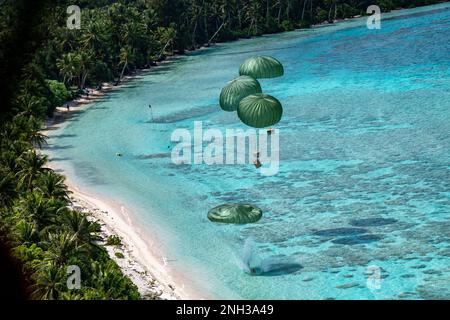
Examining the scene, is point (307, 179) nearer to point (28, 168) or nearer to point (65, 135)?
point (28, 168)

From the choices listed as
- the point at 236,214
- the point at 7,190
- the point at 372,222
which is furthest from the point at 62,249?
the point at 372,222

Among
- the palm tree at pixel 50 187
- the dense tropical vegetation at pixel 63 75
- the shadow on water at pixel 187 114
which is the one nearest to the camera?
the dense tropical vegetation at pixel 63 75

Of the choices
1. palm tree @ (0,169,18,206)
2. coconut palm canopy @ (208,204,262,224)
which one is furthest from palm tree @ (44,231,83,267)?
coconut palm canopy @ (208,204,262,224)

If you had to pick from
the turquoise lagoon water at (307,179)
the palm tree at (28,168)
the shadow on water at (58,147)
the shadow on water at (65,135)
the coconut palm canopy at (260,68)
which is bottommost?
the shadow on water at (65,135)

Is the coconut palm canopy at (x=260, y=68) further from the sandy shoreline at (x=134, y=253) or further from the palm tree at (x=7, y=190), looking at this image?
the palm tree at (x=7, y=190)

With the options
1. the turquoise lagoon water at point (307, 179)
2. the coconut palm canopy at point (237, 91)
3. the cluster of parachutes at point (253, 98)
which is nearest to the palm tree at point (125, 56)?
the turquoise lagoon water at point (307, 179)
